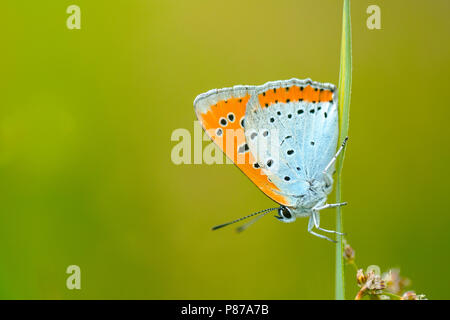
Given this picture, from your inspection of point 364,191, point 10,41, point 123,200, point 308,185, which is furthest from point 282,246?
point 10,41

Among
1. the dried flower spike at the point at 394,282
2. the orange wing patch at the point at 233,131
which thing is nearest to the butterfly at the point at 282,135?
the orange wing patch at the point at 233,131

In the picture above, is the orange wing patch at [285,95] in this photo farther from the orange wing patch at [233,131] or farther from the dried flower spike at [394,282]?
the dried flower spike at [394,282]

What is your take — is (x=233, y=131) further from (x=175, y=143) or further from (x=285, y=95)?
(x=175, y=143)

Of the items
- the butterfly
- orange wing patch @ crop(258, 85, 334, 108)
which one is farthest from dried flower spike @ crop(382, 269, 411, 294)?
orange wing patch @ crop(258, 85, 334, 108)

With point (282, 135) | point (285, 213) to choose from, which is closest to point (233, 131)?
point (282, 135)

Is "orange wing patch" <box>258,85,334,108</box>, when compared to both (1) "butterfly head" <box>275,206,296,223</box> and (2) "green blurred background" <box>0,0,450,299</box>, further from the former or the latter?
(2) "green blurred background" <box>0,0,450,299</box>

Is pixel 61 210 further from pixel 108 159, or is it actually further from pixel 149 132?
pixel 149 132
